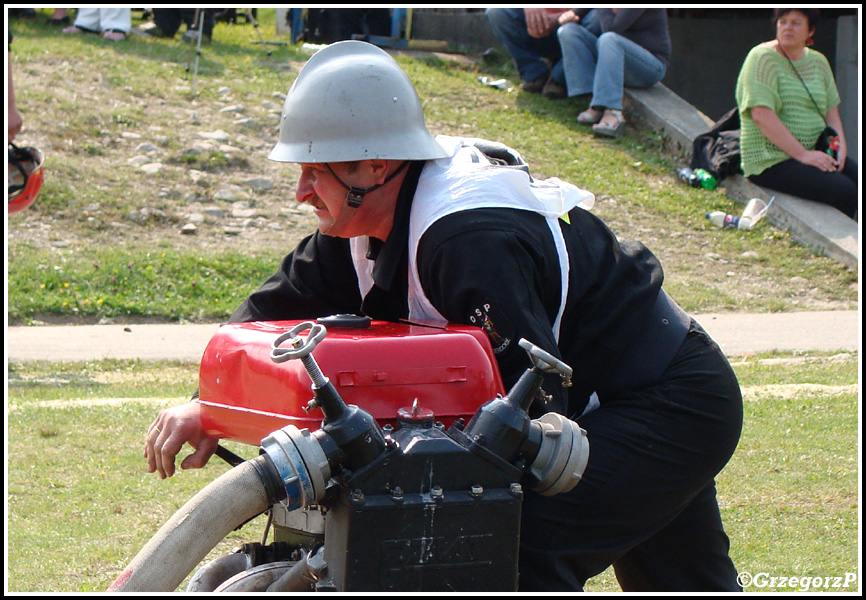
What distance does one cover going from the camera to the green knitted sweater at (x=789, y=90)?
872cm

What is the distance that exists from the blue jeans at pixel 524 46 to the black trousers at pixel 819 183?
327 centimetres

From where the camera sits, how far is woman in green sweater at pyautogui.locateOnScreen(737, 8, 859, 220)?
8.72 meters

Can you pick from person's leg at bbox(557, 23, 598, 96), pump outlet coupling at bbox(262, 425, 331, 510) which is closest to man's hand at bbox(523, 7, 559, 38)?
person's leg at bbox(557, 23, 598, 96)

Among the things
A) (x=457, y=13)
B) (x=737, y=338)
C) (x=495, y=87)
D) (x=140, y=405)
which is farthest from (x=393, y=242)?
(x=457, y=13)

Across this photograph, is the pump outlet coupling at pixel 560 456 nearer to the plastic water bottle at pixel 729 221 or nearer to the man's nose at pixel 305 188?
the man's nose at pixel 305 188

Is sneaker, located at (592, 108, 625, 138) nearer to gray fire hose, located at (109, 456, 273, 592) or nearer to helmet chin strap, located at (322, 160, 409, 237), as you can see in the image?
helmet chin strap, located at (322, 160, 409, 237)

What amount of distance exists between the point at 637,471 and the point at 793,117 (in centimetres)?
730

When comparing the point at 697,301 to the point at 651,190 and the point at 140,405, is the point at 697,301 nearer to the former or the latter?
the point at 651,190

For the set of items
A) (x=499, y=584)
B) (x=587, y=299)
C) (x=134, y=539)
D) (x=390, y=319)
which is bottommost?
(x=134, y=539)

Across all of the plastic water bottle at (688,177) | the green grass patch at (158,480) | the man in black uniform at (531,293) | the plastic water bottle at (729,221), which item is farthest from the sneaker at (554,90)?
the man in black uniform at (531,293)

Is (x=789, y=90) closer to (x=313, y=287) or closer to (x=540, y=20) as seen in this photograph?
(x=540, y=20)

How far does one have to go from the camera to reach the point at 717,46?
13.5 m

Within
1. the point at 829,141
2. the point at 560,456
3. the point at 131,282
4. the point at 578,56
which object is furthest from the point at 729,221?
the point at 560,456

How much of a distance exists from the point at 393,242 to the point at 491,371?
471mm
